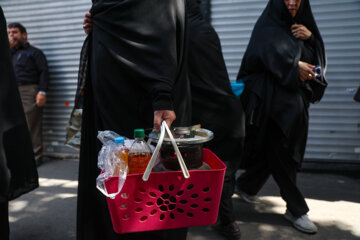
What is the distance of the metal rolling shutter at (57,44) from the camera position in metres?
5.47

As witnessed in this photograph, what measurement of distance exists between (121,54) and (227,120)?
3.91ft

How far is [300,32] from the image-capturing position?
266cm

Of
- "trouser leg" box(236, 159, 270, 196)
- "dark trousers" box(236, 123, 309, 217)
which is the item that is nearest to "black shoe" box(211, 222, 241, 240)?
"dark trousers" box(236, 123, 309, 217)

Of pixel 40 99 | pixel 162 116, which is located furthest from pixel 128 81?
pixel 40 99

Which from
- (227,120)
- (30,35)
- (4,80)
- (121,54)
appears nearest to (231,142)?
(227,120)

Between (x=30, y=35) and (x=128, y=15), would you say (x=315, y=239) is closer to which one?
(x=128, y=15)

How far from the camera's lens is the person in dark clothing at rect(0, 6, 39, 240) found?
2018mm

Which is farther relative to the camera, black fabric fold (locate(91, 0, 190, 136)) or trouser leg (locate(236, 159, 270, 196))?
trouser leg (locate(236, 159, 270, 196))

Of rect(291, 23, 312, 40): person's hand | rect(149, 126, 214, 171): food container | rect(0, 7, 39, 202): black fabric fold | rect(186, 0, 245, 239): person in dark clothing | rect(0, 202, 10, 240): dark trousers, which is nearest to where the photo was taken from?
rect(149, 126, 214, 171): food container

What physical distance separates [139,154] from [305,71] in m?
1.83

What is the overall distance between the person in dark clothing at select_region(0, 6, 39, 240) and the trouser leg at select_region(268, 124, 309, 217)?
6.84 ft

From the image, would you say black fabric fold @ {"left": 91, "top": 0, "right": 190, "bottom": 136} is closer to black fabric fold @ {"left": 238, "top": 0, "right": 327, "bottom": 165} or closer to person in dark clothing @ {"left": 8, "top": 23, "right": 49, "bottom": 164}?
black fabric fold @ {"left": 238, "top": 0, "right": 327, "bottom": 165}

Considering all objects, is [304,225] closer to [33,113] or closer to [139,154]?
[139,154]

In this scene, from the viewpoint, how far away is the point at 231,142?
2568mm
